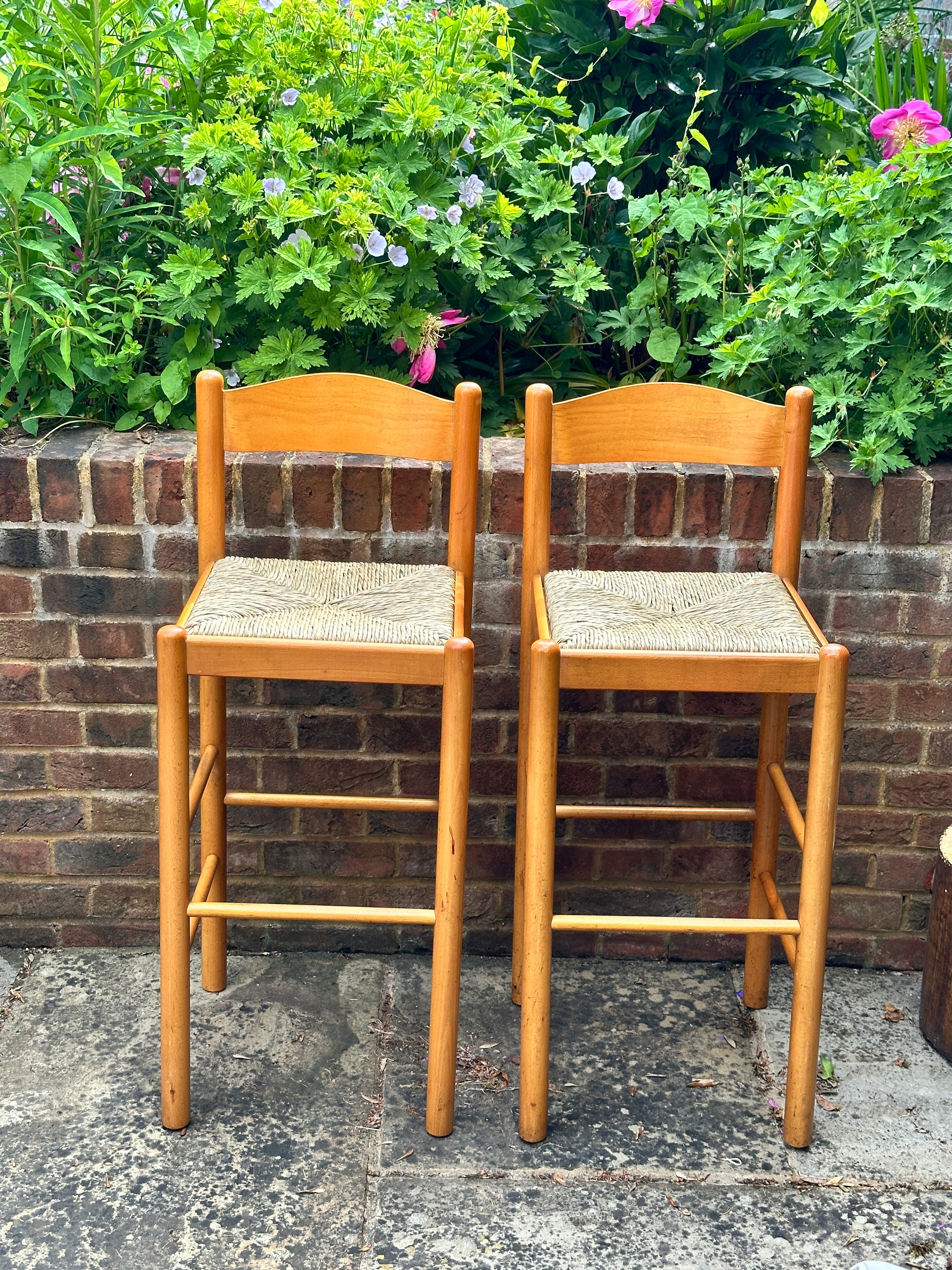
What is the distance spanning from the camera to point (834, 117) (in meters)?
2.94

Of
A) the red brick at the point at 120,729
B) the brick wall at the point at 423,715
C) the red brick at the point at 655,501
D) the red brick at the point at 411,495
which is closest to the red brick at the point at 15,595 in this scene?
the brick wall at the point at 423,715

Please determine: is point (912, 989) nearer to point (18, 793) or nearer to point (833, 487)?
point (833, 487)

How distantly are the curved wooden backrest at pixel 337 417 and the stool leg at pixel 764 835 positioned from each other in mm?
772

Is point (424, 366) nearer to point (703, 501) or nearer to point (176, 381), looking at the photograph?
point (176, 381)

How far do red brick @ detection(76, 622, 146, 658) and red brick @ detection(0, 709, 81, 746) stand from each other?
0.45 ft

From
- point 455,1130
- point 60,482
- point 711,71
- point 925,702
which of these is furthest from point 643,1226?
point 711,71

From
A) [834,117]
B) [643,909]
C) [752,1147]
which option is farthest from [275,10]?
[752,1147]

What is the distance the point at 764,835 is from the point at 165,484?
1.28 m

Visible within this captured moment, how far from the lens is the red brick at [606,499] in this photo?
7.71 ft

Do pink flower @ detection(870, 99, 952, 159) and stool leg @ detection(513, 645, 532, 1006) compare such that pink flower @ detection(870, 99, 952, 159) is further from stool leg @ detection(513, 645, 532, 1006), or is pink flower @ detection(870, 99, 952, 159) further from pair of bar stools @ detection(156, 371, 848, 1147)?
stool leg @ detection(513, 645, 532, 1006)

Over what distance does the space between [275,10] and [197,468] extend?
96 centimetres

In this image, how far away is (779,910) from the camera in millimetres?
2285

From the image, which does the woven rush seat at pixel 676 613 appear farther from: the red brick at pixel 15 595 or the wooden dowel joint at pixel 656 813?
the red brick at pixel 15 595

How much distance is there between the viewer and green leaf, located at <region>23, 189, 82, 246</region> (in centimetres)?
223
